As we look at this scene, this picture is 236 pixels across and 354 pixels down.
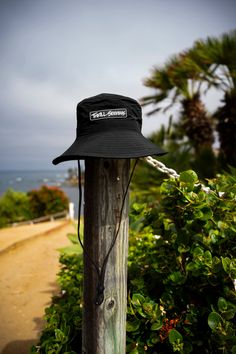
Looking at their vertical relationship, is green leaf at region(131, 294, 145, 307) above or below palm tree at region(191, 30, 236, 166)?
below

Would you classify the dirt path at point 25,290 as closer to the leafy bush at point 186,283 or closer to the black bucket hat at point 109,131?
the leafy bush at point 186,283

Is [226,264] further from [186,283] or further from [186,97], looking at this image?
[186,97]

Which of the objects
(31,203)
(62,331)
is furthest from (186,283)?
(31,203)

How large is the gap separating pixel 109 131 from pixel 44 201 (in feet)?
50.8

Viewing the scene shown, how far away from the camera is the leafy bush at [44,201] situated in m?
16.0

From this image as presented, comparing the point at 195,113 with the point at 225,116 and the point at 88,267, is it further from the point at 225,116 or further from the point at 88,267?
the point at 88,267

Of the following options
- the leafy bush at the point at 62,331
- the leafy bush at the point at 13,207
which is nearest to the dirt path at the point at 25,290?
the leafy bush at the point at 62,331

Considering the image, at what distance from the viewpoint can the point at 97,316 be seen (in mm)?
1395

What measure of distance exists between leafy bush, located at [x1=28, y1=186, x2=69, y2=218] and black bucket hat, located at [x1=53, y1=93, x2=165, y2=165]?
50.4 feet

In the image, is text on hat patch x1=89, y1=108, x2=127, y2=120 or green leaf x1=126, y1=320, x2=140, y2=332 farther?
green leaf x1=126, y1=320, x2=140, y2=332

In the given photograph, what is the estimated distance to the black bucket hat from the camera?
1189 millimetres

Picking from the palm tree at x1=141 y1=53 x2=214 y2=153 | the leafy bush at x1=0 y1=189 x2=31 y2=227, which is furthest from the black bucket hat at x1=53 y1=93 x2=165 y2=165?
the leafy bush at x1=0 y1=189 x2=31 y2=227

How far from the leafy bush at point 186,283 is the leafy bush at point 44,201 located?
14.7 meters

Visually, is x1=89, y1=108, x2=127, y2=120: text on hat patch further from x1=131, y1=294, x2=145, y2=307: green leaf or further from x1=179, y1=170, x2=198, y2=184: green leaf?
x1=131, y1=294, x2=145, y2=307: green leaf
